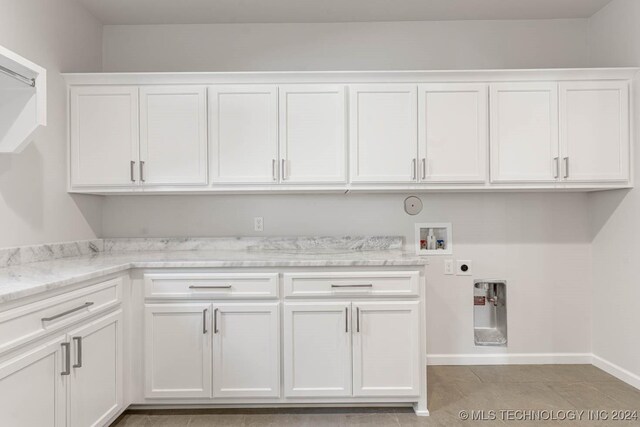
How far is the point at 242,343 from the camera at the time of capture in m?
2.37

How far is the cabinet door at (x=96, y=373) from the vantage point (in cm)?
183

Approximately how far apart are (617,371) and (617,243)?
91cm

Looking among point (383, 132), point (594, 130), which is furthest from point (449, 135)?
point (594, 130)

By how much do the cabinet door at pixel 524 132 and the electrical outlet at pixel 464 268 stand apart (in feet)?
2.44

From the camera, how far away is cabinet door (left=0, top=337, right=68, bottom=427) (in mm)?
1455

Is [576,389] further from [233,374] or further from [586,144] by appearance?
[233,374]

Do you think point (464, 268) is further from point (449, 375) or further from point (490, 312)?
point (449, 375)

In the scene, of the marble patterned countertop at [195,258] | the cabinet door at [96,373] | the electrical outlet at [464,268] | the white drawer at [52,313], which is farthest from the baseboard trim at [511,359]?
the white drawer at [52,313]

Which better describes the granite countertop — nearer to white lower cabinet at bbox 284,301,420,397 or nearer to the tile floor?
white lower cabinet at bbox 284,301,420,397

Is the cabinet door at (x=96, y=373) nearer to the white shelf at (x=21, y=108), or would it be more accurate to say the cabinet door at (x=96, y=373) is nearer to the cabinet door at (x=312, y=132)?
the white shelf at (x=21, y=108)

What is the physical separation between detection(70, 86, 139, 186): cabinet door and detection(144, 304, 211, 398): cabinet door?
978mm

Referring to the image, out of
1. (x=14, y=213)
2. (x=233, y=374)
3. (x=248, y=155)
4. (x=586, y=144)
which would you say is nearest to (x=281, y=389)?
(x=233, y=374)

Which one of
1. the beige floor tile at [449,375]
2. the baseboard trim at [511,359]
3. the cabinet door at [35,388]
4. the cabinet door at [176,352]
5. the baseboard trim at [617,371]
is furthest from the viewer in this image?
the baseboard trim at [511,359]

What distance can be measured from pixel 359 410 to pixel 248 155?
5.88 feet
